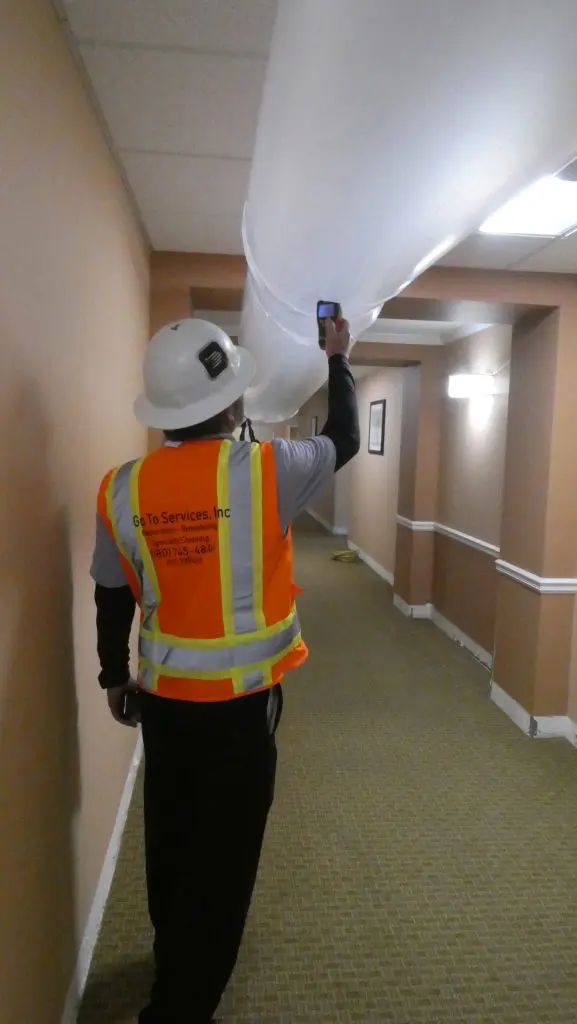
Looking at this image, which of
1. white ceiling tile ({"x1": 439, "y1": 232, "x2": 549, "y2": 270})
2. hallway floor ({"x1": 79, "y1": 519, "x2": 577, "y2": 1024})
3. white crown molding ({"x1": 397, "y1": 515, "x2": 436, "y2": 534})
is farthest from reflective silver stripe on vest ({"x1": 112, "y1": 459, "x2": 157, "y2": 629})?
white crown molding ({"x1": 397, "y1": 515, "x2": 436, "y2": 534})

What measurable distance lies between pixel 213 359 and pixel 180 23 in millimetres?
672

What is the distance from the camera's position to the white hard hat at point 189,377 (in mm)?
1366

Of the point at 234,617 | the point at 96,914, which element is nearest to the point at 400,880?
the point at 96,914

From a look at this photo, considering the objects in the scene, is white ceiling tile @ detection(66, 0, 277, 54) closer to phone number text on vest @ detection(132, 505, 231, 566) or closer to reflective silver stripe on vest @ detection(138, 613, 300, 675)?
phone number text on vest @ detection(132, 505, 231, 566)

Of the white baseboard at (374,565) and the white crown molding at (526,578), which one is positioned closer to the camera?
the white crown molding at (526,578)

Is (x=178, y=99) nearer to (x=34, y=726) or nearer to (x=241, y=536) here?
(x=241, y=536)

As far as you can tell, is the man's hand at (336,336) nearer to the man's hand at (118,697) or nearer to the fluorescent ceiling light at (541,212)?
the fluorescent ceiling light at (541,212)

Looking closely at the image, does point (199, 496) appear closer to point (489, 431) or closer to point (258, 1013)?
point (258, 1013)

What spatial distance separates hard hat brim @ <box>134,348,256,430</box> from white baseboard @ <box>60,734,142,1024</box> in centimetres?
135

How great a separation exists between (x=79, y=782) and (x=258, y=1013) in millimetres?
740

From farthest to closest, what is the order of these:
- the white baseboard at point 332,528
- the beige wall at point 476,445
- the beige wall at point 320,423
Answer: the beige wall at point 320,423
the white baseboard at point 332,528
the beige wall at point 476,445

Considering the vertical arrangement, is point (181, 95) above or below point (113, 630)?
above

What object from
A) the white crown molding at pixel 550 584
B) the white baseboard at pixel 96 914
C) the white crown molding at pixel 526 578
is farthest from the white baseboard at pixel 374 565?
the white baseboard at pixel 96 914

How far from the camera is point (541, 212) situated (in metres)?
2.07
